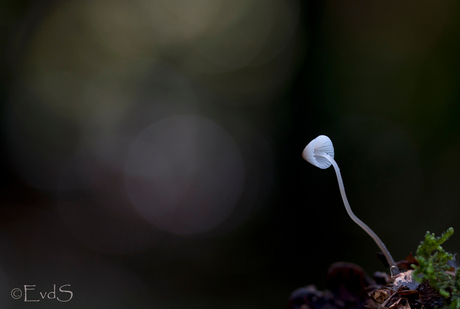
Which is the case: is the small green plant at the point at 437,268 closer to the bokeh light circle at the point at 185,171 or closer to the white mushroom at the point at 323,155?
the white mushroom at the point at 323,155

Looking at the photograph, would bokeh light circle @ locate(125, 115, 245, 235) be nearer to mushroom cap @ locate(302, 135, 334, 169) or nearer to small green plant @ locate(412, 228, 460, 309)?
mushroom cap @ locate(302, 135, 334, 169)

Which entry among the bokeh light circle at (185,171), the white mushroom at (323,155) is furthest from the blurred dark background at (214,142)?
the white mushroom at (323,155)

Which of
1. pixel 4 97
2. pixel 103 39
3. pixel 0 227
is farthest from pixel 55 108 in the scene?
pixel 0 227

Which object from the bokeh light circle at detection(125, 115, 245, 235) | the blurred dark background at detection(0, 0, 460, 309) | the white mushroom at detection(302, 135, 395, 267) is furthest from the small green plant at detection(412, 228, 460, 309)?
the bokeh light circle at detection(125, 115, 245, 235)

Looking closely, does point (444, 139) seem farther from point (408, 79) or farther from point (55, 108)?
point (55, 108)

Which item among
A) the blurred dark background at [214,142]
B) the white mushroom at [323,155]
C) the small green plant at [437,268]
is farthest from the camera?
the blurred dark background at [214,142]

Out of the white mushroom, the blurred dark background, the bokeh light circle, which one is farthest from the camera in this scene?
the bokeh light circle
